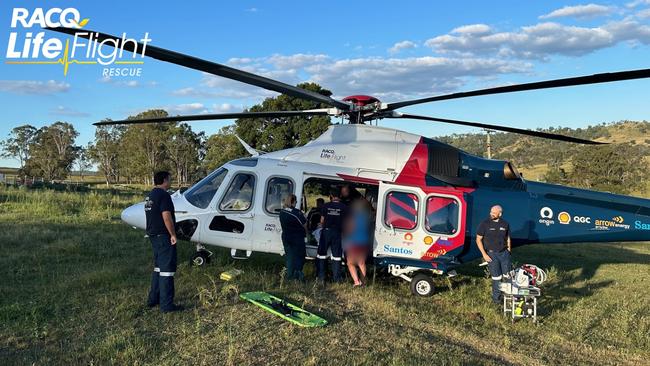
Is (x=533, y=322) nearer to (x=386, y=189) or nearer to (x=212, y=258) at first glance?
(x=386, y=189)

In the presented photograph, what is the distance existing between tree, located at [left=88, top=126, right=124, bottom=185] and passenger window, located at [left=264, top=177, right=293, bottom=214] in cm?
6487

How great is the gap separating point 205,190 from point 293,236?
215cm

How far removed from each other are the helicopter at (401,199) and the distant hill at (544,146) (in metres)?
67.4

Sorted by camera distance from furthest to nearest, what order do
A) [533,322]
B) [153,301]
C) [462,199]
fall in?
1. [462,199]
2. [533,322]
3. [153,301]

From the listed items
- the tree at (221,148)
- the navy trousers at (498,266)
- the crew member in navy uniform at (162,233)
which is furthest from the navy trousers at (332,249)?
the tree at (221,148)

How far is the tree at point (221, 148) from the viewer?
4299cm

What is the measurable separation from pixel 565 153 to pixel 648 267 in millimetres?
79790

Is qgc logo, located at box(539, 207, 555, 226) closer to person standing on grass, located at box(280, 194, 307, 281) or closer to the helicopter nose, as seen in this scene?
person standing on grass, located at box(280, 194, 307, 281)

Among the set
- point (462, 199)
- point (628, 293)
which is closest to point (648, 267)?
point (628, 293)

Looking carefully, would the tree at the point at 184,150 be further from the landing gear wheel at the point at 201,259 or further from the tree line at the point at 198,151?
the landing gear wheel at the point at 201,259

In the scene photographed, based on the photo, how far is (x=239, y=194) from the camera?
9.54 meters

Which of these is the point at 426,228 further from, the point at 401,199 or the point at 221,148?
the point at 221,148

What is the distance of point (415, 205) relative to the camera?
918 cm

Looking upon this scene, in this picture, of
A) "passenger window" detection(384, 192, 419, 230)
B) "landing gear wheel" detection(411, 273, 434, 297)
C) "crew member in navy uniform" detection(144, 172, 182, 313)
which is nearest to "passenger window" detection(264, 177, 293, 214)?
"passenger window" detection(384, 192, 419, 230)
